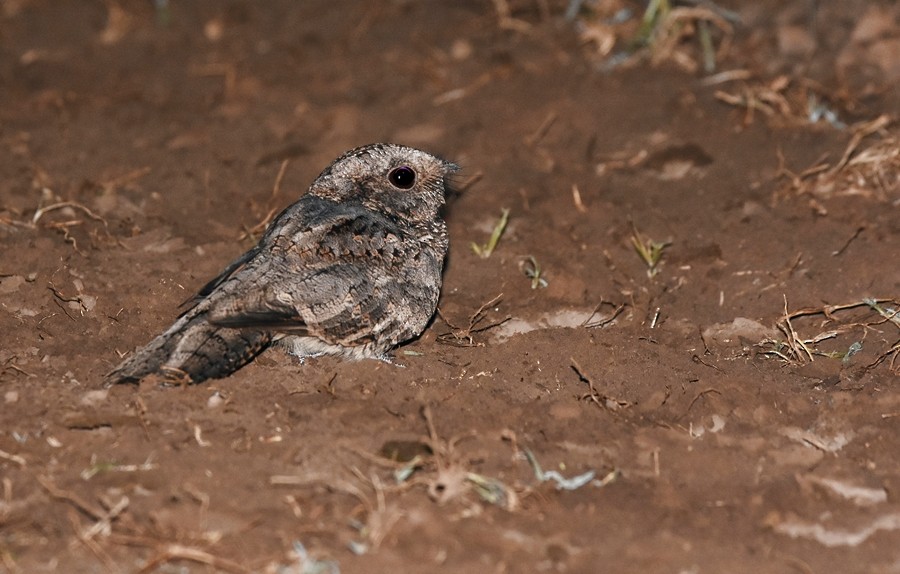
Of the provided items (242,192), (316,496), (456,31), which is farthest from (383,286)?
(456,31)

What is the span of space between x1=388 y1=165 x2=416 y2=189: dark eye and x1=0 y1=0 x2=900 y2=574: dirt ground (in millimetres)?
535

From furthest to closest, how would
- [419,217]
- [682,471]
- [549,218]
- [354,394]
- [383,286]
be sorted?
[549,218]
[419,217]
[383,286]
[354,394]
[682,471]

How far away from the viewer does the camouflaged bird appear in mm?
4535

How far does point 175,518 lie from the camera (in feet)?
12.2

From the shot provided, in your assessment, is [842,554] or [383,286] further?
[383,286]

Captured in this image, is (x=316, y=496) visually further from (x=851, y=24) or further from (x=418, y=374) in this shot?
(x=851, y=24)

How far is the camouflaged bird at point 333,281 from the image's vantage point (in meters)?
4.54

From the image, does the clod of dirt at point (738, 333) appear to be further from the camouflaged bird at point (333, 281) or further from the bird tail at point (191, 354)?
the bird tail at point (191, 354)

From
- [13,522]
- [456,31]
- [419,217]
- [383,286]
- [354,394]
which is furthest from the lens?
[456,31]

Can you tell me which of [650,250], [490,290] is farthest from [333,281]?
[650,250]

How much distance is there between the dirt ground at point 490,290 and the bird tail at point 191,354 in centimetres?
9

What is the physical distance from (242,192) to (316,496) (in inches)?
119

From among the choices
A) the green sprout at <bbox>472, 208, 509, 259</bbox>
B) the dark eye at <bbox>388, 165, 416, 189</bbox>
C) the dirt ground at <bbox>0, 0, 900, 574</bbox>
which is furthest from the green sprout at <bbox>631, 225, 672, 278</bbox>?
the dark eye at <bbox>388, 165, 416, 189</bbox>

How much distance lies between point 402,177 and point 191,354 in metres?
1.60
